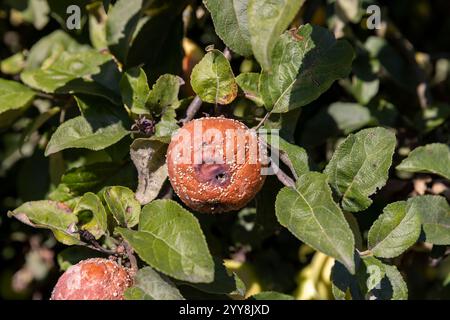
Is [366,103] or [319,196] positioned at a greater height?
[319,196]

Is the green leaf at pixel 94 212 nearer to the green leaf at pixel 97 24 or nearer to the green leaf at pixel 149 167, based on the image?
the green leaf at pixel 149 167

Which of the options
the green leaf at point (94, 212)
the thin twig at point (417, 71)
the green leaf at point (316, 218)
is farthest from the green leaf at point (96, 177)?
the thin twig at point (417, 71)

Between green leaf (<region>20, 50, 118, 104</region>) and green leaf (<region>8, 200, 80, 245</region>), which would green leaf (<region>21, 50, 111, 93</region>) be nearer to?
green leaf (<region>20, 50, 118, 104</region>)

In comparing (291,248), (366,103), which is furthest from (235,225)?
(366,103)

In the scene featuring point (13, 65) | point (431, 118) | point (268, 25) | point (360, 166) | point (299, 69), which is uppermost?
point (268, 25)

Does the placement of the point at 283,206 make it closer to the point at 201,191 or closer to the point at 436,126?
the point at 201,191

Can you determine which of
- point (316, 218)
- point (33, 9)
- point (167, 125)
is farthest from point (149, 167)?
point (33, 9)

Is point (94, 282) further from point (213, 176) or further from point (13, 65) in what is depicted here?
point (13, 65)

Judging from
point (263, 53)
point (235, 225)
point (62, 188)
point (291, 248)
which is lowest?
point (291, 248)
